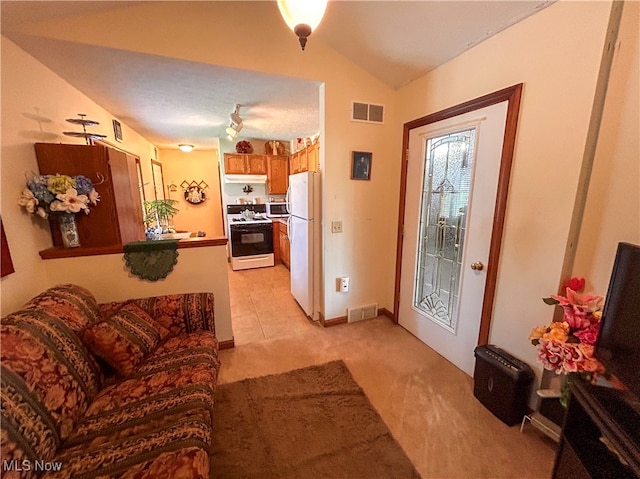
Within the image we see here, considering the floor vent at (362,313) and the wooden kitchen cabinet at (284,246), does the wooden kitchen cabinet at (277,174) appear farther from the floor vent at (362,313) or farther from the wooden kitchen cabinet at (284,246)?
the floor vent at (362,313)

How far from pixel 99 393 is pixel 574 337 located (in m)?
2.42

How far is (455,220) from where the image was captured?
2.09m

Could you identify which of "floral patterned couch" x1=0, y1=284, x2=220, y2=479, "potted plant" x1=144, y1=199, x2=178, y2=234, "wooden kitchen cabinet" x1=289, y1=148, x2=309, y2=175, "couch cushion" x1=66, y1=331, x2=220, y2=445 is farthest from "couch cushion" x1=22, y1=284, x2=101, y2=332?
"wooden kitchen cabinet" x1=289, y1=148, x2=309, y2=175

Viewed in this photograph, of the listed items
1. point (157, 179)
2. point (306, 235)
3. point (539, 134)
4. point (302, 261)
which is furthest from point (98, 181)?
point (157, 179)

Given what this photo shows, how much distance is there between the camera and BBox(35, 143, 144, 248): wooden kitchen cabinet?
5.81 feet

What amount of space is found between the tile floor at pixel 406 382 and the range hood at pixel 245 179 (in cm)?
241

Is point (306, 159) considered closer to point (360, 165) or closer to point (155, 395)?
point (360, 165)

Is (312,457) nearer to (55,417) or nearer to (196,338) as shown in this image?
(196,338)

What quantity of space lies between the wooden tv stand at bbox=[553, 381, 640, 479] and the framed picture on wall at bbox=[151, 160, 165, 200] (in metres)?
5.85

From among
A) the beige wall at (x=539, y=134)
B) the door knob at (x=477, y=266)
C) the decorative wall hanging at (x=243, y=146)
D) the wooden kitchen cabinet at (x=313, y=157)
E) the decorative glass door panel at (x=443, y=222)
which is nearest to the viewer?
the beige wall at (x=539, y=134)

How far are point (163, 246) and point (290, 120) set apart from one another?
2.40m

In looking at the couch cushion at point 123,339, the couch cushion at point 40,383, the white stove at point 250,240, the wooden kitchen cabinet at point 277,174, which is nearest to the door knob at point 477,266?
the couch cushion at point 123,339

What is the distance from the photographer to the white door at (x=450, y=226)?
5.97 feet

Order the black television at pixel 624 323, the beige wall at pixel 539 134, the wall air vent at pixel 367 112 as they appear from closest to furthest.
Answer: the black television at pixel 624 323 → the beige wall at pixel 539 134 → the wall air vent at pixel 367 112
